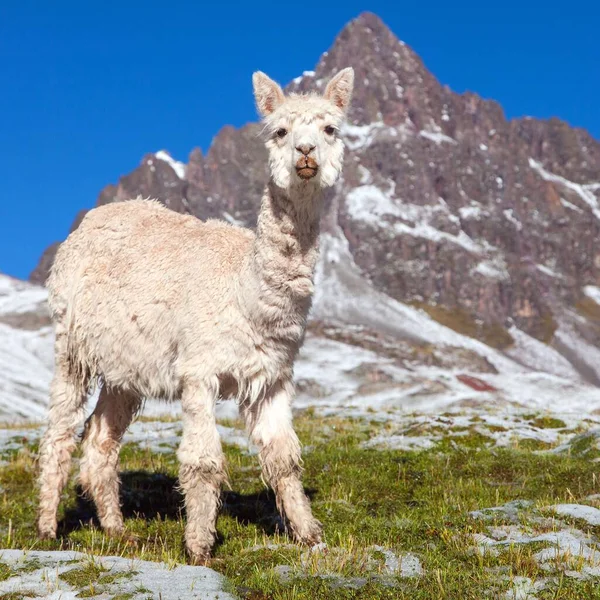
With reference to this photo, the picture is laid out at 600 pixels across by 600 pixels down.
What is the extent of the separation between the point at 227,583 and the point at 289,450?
9.04 feet

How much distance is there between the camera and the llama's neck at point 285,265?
33.9 feet

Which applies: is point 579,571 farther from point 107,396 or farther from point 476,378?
point 476,378

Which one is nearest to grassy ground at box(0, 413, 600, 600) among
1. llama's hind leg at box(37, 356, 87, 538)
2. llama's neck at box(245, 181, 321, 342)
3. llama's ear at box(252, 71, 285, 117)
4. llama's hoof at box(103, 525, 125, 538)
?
llama's hoof at box(103, 525, 125, 538)

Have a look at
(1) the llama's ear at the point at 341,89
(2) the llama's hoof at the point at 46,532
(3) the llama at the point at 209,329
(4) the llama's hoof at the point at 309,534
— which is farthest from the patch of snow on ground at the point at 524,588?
(2) the llama's hoof at the point at 46,532

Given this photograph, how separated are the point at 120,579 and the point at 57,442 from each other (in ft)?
16.5

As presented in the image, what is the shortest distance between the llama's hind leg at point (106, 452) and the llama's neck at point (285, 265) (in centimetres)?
386

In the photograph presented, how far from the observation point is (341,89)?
1112 cm

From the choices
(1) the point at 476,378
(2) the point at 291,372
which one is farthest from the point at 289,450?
(1) the point at 476,378

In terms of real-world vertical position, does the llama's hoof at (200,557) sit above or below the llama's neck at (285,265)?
below

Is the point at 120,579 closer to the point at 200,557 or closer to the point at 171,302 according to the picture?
the point at 200,557

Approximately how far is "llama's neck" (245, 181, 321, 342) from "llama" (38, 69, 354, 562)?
0.05ft

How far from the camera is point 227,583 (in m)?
8.11

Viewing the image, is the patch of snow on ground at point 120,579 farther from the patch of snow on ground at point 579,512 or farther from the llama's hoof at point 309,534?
the patch of snow on ground at point 579,512

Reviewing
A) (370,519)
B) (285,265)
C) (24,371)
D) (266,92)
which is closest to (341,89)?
(266,92)
